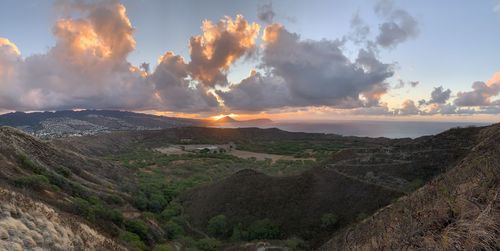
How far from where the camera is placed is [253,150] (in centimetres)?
15312

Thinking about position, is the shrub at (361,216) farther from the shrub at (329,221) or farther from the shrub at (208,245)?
the shrub at (208,245)

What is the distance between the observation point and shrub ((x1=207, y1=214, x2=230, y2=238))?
36972 millimetres

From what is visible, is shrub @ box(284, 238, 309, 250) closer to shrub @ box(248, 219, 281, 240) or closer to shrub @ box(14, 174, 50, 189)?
shrub @ box(248, 219, 281, 240)

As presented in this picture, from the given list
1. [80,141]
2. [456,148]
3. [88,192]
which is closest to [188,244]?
[88,192]

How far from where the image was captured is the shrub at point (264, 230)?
34344mm

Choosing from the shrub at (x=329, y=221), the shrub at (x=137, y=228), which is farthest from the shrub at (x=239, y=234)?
the shrub at (x=137, y=228)

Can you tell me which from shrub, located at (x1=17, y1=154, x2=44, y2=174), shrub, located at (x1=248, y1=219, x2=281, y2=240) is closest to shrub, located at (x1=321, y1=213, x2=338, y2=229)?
shrub, located at (x1=248, y1=219, x2=281, y2=240)

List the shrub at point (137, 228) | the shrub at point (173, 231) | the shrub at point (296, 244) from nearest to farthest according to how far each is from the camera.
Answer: the shrub at point (137, 228), the shrub at point (296, 244), the shrub at point (173, 231)

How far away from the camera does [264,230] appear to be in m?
34.8

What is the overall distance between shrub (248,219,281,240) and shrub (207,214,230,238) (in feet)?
10.3

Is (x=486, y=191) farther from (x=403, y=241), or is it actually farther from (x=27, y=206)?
(x=27, y=206)

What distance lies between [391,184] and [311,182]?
32.3 feet

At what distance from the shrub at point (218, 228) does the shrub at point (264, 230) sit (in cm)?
313

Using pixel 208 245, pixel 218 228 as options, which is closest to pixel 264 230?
pixel 218 228
